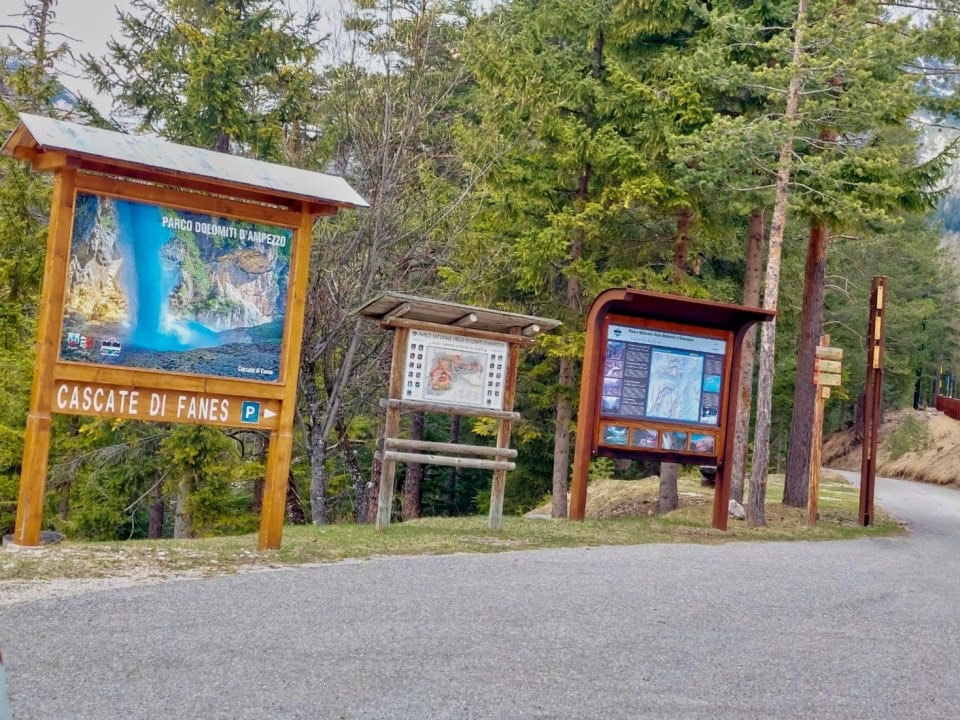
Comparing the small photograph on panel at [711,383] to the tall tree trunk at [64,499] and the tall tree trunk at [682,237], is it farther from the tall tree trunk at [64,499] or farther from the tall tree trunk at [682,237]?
the tall tree trunk at [64,499]

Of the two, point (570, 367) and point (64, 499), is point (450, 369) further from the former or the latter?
point (64, 499)

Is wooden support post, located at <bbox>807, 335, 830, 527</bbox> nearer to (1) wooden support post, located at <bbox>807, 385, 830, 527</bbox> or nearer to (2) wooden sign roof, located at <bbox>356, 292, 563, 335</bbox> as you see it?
(1) wooden support post, located at <bbox>807, 385, 830, 527</bbox>

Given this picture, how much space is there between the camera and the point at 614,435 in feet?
49.2

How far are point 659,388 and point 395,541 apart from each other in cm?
534

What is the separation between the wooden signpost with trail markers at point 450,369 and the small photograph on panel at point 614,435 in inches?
78.7

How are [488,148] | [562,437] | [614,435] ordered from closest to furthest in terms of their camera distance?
[614,435]
[488,148]
[562,437]

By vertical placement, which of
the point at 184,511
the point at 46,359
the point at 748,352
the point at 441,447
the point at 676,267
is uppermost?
the point at 676,267

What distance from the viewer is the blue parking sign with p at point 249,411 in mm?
10117

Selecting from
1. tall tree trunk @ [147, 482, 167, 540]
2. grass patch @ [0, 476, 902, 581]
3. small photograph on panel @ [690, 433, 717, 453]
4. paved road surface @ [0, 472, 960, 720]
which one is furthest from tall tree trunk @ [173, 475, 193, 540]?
paved road surface @ [0, 472, 960, 720]

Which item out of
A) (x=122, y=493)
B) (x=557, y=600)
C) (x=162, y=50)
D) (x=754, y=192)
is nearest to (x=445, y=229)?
(x=754, y=192)

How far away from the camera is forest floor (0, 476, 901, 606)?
810 cm

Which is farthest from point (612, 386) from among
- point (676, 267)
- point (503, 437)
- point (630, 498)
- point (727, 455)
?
point (630, 498)

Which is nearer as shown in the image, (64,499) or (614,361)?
(614,361)

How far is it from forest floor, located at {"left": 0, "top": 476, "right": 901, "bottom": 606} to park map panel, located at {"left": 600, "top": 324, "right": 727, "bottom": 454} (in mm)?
1257
